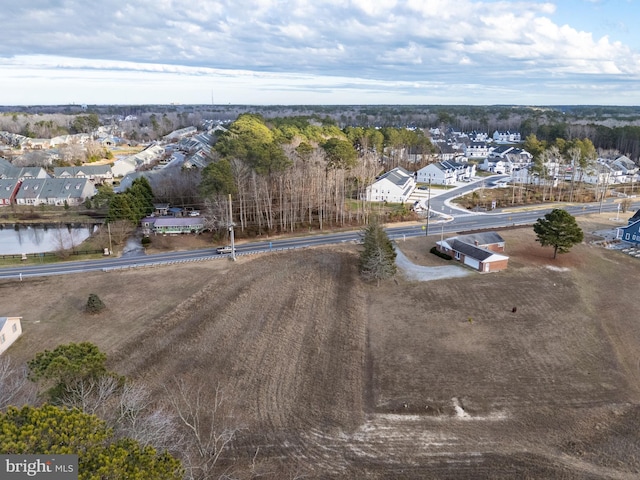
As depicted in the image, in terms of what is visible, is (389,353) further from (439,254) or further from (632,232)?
(632,232)

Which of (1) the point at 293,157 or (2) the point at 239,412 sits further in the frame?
(1) the point at 293,157

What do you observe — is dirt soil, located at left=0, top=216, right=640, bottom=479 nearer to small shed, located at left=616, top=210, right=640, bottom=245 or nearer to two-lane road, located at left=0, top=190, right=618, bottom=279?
two-lane road, located at left=0, top=190, right=618, bottom=279

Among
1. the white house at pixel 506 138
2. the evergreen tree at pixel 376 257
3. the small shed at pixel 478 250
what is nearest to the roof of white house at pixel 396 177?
the small shed at pixel 478 250

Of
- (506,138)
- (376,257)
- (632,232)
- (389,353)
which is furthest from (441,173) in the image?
(506,138)

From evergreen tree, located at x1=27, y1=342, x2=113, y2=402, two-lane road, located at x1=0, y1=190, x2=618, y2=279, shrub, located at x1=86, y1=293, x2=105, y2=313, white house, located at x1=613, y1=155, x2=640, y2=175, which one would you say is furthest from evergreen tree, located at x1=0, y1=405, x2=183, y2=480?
white house, located at x1=613, y1=155, x2=640, y2=175

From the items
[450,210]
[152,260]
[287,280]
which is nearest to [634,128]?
[450,210]

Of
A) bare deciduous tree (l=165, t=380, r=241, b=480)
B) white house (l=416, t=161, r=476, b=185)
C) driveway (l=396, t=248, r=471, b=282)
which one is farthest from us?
white house (l=416, t=161, r=476, b=185)

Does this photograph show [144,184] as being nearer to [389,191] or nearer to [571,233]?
[389,191]
